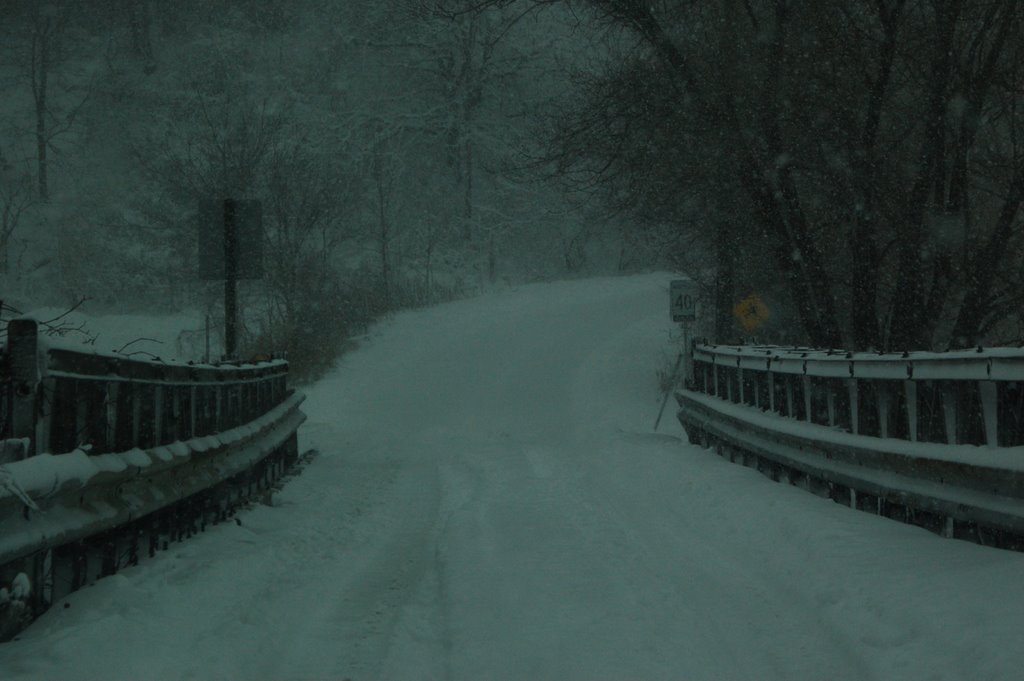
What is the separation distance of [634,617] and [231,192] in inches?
1177

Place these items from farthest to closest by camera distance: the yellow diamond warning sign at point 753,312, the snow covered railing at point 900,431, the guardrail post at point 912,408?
the yellow diamond warning sign at point 753,312
the guardrail post at point 912,408
the snow covered railing at point 900,431

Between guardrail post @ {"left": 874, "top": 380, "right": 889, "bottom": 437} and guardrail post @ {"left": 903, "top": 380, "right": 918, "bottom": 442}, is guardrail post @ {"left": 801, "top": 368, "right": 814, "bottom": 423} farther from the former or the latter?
guardrail post @ {"left": 903, "top": 380, "right": 918, "bottom": 442}

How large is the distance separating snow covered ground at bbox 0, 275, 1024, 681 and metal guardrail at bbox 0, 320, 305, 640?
0.69 feet

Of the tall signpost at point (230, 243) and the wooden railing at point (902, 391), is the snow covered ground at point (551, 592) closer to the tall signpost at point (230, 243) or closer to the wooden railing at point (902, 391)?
the wooden railing at point (902, 391)

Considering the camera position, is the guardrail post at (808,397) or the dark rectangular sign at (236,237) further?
the dark rectangular sign at (236,237)

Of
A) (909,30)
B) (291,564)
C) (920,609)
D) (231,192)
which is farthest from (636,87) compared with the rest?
(231,192)

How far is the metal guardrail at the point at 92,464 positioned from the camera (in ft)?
14.2

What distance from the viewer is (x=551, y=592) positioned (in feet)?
19.6

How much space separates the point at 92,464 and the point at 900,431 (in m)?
5.38

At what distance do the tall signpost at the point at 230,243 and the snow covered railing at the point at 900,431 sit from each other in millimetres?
8929

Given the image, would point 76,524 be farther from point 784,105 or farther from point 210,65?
point 210,65

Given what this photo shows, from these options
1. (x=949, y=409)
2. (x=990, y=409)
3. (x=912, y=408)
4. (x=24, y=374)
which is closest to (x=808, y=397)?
(x=912, y=408)

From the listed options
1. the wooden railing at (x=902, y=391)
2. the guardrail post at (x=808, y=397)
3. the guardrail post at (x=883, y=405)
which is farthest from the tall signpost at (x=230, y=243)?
the guardrail post at (x=883, y=405)

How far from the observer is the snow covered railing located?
5.45 m
